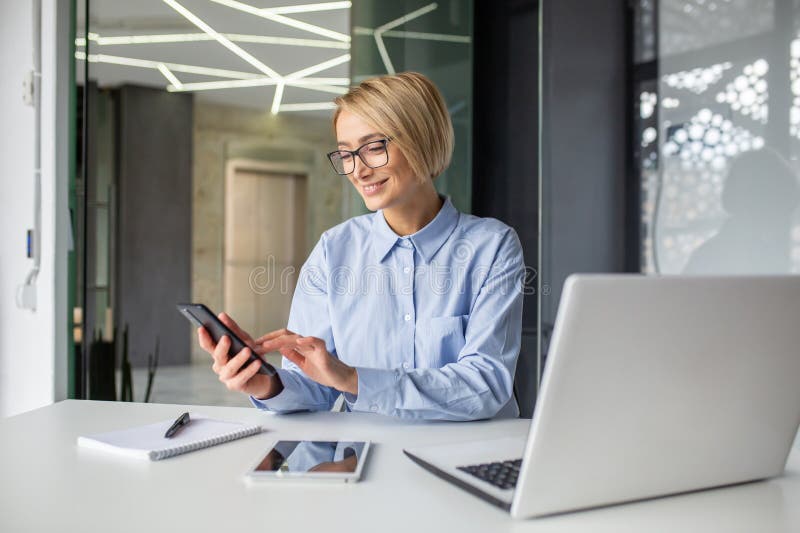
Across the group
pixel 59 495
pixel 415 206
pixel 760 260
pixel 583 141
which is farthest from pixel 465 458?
pixel 583 141

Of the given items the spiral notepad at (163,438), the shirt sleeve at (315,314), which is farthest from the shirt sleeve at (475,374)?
the spiral notepad at (163,438)

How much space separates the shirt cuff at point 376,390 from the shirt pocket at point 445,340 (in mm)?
277

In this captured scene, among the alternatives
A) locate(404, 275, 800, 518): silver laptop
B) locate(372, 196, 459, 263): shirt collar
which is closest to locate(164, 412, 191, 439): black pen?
locate(404, 275, 800, 518): silver laptop

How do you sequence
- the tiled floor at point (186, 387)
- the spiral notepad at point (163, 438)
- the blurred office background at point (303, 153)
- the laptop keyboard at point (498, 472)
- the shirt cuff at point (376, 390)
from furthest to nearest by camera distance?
the tiled floor at point (186, 387) < the blurred office background at point (303, 153) < the shirt cuff at point (376, 390) < the spiral notepad at point (163, 438) < the laptop keyboard at point (498, 472)

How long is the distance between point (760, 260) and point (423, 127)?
1849mm

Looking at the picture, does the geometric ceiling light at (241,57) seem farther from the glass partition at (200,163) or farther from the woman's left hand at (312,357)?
the woman's left hand at (312,357)

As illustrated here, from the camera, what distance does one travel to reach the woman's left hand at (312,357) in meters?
1.22

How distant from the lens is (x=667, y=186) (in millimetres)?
3363

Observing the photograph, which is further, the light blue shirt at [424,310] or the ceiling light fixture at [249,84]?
the ceiling light fixture at [249,84]

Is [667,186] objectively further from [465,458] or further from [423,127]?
[465,458]

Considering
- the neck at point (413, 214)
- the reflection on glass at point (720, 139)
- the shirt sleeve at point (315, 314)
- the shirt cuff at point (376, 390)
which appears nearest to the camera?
the shirt cuff at point (376, 390)

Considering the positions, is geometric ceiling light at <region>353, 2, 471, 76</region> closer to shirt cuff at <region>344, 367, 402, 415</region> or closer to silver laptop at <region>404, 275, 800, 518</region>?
shirt cuff at <region>344, 367, 402, 415</region>

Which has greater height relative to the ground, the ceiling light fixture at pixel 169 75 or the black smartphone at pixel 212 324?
the ceiling light fixture at pixel 169 75

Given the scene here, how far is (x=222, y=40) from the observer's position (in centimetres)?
307
